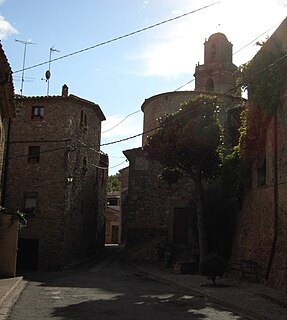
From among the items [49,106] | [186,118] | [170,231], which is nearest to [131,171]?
[170,231]

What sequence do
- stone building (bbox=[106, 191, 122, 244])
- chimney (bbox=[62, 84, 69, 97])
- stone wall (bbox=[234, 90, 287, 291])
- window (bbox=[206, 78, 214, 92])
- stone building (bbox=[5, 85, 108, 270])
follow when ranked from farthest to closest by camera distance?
stone building (bbox=[106, 191, 122, 244]) < window (bbox=[206, 78, 214, 92]) < chimney (bbox=[62, 84, 69, 97]) < stone building (bbox=[5, 85, 108, 270]) < stone wall (bbox=[234, 90, 287, 291])

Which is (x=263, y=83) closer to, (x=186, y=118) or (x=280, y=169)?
(x=280, y=169)

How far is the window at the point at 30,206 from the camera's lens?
24281mm

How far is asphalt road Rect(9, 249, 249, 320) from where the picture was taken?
9383 millimetres

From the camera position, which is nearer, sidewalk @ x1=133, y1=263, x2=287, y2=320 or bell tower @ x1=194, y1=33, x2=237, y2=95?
sidewalk @ x1=133, y1=263, x2=287, y2=320

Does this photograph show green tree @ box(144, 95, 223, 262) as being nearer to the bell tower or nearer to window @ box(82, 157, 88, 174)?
window @ box(82, 157, 88, 174)

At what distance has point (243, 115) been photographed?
18.0 metres

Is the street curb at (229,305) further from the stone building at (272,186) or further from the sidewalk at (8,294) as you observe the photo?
the sidewalk at (8,294)

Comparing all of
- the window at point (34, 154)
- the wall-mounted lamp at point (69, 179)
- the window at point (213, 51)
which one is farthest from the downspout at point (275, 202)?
the window at point (213, 51)

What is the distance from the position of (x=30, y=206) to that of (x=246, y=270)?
13228mm

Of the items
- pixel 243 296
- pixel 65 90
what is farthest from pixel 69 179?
pixel 243 296

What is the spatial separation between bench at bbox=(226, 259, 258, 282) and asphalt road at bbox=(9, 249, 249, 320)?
2747mm

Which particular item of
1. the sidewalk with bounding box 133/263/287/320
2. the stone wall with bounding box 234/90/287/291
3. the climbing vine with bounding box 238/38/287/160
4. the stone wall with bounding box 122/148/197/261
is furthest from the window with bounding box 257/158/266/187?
the stone wall with bounding box 122/148/197/261

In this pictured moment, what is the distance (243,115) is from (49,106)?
1235 cm
